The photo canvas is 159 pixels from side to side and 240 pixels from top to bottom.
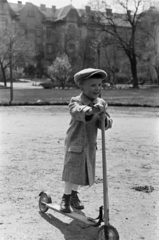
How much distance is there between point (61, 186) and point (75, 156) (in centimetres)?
130

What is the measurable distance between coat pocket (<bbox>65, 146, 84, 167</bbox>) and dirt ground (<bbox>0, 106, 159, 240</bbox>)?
57 centimetres

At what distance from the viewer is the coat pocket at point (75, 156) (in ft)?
10.2

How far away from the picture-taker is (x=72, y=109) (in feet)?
9.83

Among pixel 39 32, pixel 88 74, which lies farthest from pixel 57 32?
pixel 88 74

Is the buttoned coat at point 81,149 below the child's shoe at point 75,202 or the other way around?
the other way around

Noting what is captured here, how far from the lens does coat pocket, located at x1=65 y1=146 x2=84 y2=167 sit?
122 inches

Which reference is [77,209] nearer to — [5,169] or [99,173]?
[99,173]

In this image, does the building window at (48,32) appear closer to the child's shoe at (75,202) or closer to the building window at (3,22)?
the building window at (3,22)

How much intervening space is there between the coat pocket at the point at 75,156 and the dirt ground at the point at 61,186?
22.3 inches

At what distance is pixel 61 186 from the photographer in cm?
433

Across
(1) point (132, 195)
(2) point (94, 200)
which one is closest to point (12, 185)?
(2) point (94, 200)

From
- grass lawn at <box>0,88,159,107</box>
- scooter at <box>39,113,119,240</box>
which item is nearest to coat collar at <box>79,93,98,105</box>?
scooter at <box>39,113,119,240</box>

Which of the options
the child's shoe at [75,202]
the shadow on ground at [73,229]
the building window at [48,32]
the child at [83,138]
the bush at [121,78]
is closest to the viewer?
the shadow on ground at [73,229]

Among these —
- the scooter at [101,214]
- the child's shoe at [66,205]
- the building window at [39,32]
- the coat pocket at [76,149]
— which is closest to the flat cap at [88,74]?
the scooter at [101,214]
